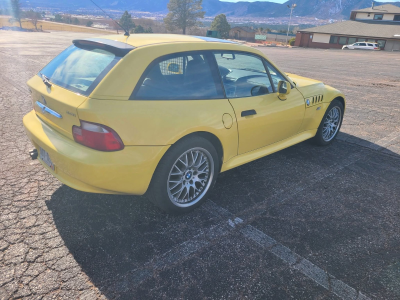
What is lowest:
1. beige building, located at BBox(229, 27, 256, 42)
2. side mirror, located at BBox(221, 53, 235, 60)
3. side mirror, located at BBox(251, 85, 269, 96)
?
beige building, located at BBox(229, 27, 256, 42)

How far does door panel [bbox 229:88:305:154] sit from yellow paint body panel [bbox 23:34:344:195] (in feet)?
0.08

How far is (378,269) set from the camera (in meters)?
2.45

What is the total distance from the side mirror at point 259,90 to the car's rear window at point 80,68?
1.54 metres

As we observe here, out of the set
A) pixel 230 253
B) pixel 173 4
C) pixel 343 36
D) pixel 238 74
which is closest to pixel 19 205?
pixel 230 253

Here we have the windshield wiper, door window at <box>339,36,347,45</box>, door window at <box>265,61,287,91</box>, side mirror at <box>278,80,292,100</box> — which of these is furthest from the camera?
door window at <box>339,36,347,45</box>

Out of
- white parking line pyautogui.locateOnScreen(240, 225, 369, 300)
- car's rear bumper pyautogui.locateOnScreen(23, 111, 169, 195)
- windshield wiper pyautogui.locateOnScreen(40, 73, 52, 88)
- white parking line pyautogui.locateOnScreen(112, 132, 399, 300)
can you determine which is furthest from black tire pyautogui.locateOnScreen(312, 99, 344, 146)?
windshield wiper pyautogui.locateOnScreen(40, 73, 52, 88)

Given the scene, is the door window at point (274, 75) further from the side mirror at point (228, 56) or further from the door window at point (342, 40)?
the door window at point (342, 40)

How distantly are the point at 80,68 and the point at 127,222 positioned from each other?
1517mm

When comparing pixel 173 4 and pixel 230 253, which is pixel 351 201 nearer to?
pixel 230 253

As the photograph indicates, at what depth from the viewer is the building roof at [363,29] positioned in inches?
1944

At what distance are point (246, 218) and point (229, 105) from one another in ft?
3.75

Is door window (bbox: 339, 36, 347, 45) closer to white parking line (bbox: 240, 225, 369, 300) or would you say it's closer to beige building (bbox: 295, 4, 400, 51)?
beige building (bbox: 295, 4, 400, 51)

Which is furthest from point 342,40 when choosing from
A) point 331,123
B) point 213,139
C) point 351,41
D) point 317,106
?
point 213,139

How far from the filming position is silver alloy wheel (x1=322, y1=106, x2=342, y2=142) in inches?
189
